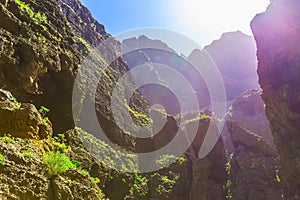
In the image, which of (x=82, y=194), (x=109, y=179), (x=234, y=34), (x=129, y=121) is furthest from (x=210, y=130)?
(x=234, y=34)

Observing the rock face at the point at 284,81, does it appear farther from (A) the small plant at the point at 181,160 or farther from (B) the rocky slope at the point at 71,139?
(A) the small plant at the point at 181,160

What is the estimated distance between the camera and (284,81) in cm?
3234

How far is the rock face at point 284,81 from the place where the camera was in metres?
30.4

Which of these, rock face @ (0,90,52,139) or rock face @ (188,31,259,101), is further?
rock face @ (188,31,259,101)

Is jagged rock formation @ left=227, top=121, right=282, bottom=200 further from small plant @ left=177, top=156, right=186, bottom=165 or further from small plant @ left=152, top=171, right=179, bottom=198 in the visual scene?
small plant @ left=152, top=171, right=179, bottom=198

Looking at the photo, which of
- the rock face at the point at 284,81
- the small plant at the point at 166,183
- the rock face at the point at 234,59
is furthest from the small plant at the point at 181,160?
the rock face at the point at 234,59

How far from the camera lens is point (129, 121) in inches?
1296

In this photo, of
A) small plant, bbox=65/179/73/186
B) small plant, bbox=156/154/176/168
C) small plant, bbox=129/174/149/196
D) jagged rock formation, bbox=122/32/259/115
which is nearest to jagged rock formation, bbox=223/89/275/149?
jagged rock formation, bbox=122/32/259/115

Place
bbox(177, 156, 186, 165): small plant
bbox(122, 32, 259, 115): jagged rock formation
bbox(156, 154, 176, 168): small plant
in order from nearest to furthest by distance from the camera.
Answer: bbox(156, 154, 176, 168): small plant
bbox(177, 156, 186, 165): small plant
bbox(122, 32, 259, 115): jagged rock formation

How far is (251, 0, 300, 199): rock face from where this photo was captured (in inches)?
1196

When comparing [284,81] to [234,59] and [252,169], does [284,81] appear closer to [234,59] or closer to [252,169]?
[252,169]

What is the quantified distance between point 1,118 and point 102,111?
18.7m

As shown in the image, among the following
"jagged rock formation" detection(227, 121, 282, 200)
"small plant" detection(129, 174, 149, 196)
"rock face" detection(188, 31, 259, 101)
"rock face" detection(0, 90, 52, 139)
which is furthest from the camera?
"rock face" detection(188, 31, 259, 101)

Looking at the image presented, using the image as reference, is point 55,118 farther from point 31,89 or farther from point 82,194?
point 82,194
